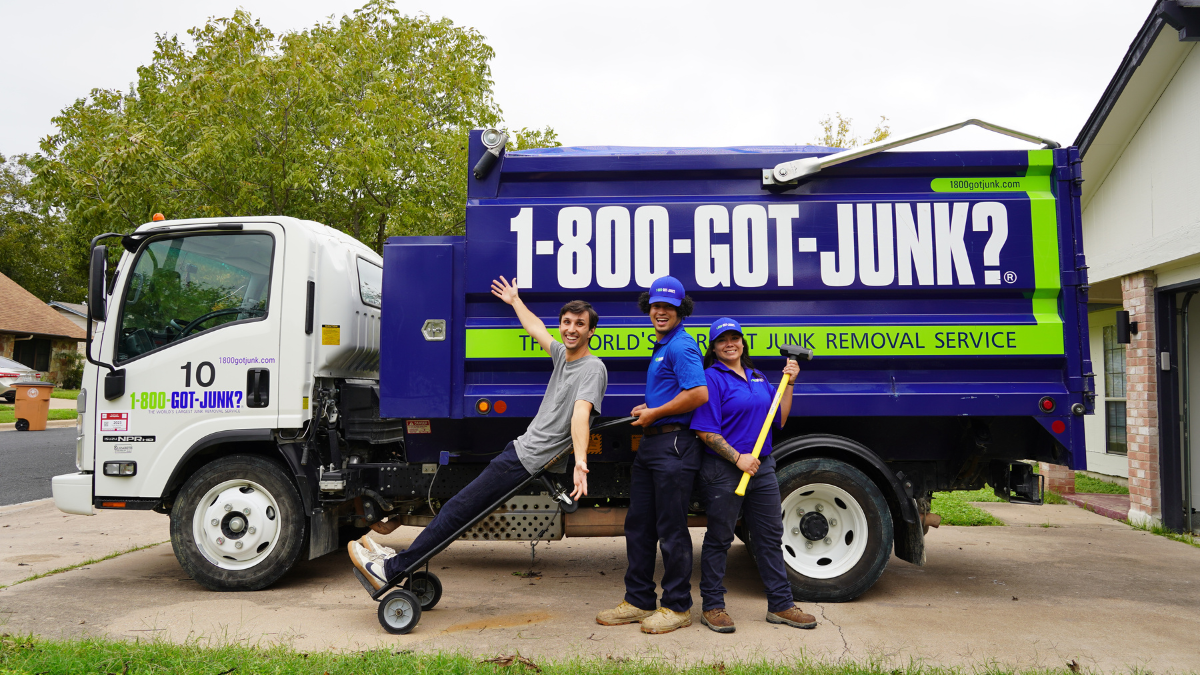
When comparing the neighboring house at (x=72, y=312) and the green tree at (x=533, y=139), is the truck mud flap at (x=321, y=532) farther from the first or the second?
the neighboring house at (x=72, y=312)

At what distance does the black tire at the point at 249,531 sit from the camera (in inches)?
198

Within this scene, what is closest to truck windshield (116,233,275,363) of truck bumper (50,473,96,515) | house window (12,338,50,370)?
truck bumper (50,473,96,515)

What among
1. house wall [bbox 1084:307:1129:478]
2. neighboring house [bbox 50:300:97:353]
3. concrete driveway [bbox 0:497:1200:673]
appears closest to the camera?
concrete driveway [bbox 0:497:1200:673]

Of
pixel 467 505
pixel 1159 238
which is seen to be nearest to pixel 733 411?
pixel 467 505

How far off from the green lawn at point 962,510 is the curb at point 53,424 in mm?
19500

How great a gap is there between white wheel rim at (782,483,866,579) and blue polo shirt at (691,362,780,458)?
2.55 feet

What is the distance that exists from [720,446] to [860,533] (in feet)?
4.29

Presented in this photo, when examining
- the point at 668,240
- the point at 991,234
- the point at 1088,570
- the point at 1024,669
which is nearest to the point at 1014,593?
the point at 1088,570

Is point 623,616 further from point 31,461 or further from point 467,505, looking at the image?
point 31,461

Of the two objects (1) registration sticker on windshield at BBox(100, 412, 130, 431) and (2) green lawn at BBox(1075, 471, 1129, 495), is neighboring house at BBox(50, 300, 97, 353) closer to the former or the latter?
(1) registration sticker on windshield at BBox(100, 412, 130, 431)

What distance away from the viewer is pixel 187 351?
200 inches

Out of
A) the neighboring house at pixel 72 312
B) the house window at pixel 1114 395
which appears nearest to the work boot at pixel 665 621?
the house window at pixel 1114 395

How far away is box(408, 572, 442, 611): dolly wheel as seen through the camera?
4582 millimetres

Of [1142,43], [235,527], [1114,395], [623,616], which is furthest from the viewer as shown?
[1114,395]
